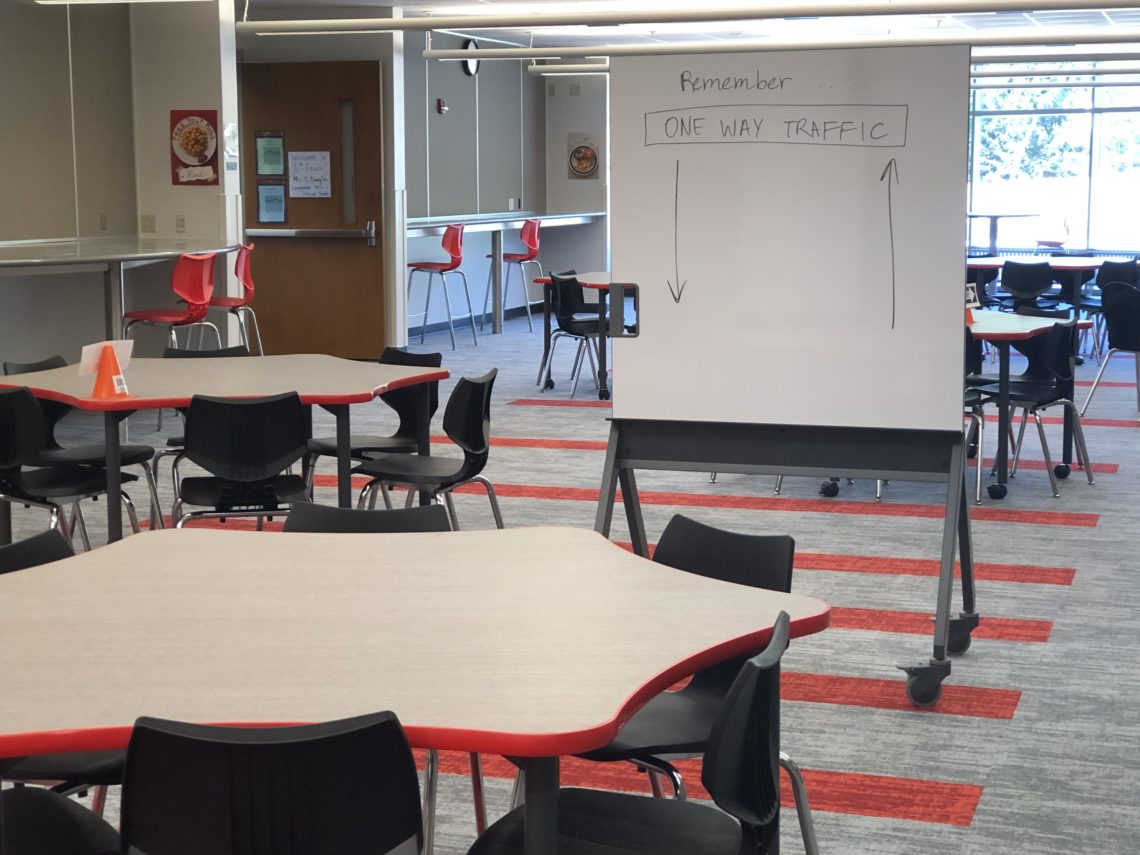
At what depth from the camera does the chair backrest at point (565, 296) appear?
9.52m

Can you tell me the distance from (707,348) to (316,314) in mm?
7915

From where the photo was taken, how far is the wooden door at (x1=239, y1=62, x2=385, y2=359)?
1152 cm

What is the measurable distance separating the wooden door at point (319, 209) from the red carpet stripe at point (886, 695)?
781cm

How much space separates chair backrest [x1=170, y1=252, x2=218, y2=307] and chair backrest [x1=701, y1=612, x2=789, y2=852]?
671 centimetres

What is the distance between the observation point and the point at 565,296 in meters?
9.54

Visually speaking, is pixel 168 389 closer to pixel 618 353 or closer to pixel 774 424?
pixel 618 353

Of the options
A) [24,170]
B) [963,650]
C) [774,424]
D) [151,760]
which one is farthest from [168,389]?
[24,170]

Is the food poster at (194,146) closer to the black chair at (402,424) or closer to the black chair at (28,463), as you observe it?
the black chair at (402,424)

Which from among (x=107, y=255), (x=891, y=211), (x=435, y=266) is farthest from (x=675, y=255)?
(x=435, y=266)

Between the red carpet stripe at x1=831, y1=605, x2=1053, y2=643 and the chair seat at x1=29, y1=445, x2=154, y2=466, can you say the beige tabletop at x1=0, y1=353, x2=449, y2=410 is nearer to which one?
the chair seat at x1=29, y1=445, x2=154, y2=466

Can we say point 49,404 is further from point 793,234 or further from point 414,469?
point 793,234

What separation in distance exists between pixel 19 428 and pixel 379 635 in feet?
9.73

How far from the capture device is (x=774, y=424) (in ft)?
14.2

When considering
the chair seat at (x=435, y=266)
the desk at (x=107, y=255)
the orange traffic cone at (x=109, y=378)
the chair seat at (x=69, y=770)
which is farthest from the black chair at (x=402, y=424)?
A: the chair seat at (x=435, y=266)
